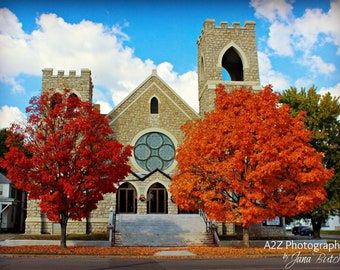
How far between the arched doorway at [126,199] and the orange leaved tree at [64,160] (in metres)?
8.38

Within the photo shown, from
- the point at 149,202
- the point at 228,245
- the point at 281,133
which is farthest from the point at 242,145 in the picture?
the point at 149,202

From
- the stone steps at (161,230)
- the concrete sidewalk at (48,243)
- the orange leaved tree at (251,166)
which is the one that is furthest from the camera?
the stone steps at (161,230)

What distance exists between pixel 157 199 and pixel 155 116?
6704mm

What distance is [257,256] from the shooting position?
632 inches

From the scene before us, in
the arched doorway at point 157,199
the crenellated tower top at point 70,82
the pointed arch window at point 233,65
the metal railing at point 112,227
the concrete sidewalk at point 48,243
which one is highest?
the pointed arch window at point 233,65

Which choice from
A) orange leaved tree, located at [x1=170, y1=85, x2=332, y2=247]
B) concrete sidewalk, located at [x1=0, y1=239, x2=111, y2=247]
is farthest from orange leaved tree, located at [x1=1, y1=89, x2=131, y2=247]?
orange leaved tree, located at [x1=170, y1=85, x2=332, y2=247]

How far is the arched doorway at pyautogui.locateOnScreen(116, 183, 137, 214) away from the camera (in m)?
28.1

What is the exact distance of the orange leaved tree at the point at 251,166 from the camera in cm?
1767

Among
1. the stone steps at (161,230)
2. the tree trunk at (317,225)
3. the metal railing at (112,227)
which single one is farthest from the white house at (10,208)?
the tree trunk at (317,225)

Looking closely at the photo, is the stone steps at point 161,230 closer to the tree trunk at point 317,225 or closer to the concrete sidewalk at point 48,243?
the concrete sidewalk at point 48,243

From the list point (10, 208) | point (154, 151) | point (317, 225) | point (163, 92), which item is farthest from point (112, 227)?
point (10, 208)

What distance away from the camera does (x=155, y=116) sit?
1200 inches

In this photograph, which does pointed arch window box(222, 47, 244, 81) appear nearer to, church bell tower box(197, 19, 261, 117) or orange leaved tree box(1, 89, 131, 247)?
church bell tower box(197, 19, 261, 117)

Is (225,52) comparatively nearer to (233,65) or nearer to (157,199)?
(233,65)
